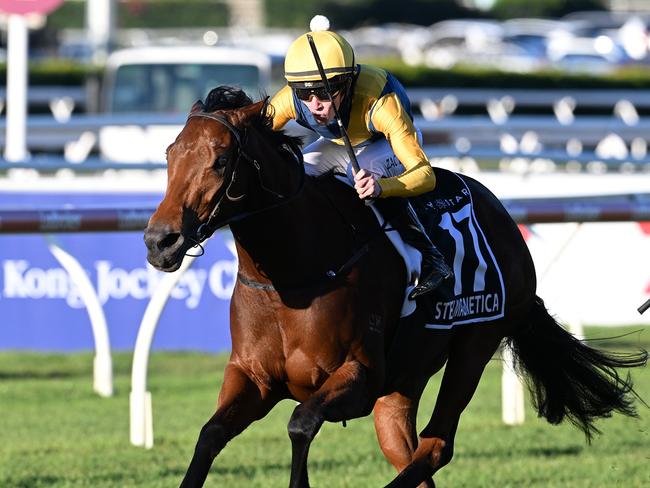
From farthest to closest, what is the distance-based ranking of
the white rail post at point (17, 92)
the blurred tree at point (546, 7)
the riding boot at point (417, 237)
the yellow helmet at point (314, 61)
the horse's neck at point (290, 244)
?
the blurred tree at point (546, 7), the white rail post at point (17, 92), the riding boot at point (417, 237), the yellow helmet at point (314, 61), the horse's neck at point (290, 244)

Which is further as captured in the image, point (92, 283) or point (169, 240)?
point (92, 283)

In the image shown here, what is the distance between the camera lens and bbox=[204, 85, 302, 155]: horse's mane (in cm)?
424

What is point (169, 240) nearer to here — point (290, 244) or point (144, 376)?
point (290, 244)

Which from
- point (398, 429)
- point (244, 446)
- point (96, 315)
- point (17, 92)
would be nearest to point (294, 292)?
point (398, 429)

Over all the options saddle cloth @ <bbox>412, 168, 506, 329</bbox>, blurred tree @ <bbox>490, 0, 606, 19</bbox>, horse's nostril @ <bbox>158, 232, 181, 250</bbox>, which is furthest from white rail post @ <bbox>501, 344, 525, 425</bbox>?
blurred tree @ <bbox>490, 0, 606, 19</bbox>

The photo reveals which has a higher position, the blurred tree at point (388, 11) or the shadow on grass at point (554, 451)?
the shadow on grass at point (554, 451)

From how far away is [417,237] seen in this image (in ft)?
15.9

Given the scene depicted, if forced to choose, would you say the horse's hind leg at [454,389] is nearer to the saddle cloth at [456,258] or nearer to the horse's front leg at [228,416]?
the saddle cloth at [456,258]

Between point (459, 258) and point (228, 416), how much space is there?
1167 millimetres

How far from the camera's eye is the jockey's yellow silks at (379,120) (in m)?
4.59

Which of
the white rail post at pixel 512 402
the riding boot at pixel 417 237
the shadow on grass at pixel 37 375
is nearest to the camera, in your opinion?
the riding boot at pixel 417 237

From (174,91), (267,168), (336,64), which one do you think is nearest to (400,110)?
(336,64)

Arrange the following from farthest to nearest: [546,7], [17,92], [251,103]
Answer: [546,7], [17,92], [251,103]

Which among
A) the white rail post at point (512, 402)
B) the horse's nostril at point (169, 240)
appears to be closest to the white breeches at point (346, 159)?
the horse's nostril at point (169, 240)
